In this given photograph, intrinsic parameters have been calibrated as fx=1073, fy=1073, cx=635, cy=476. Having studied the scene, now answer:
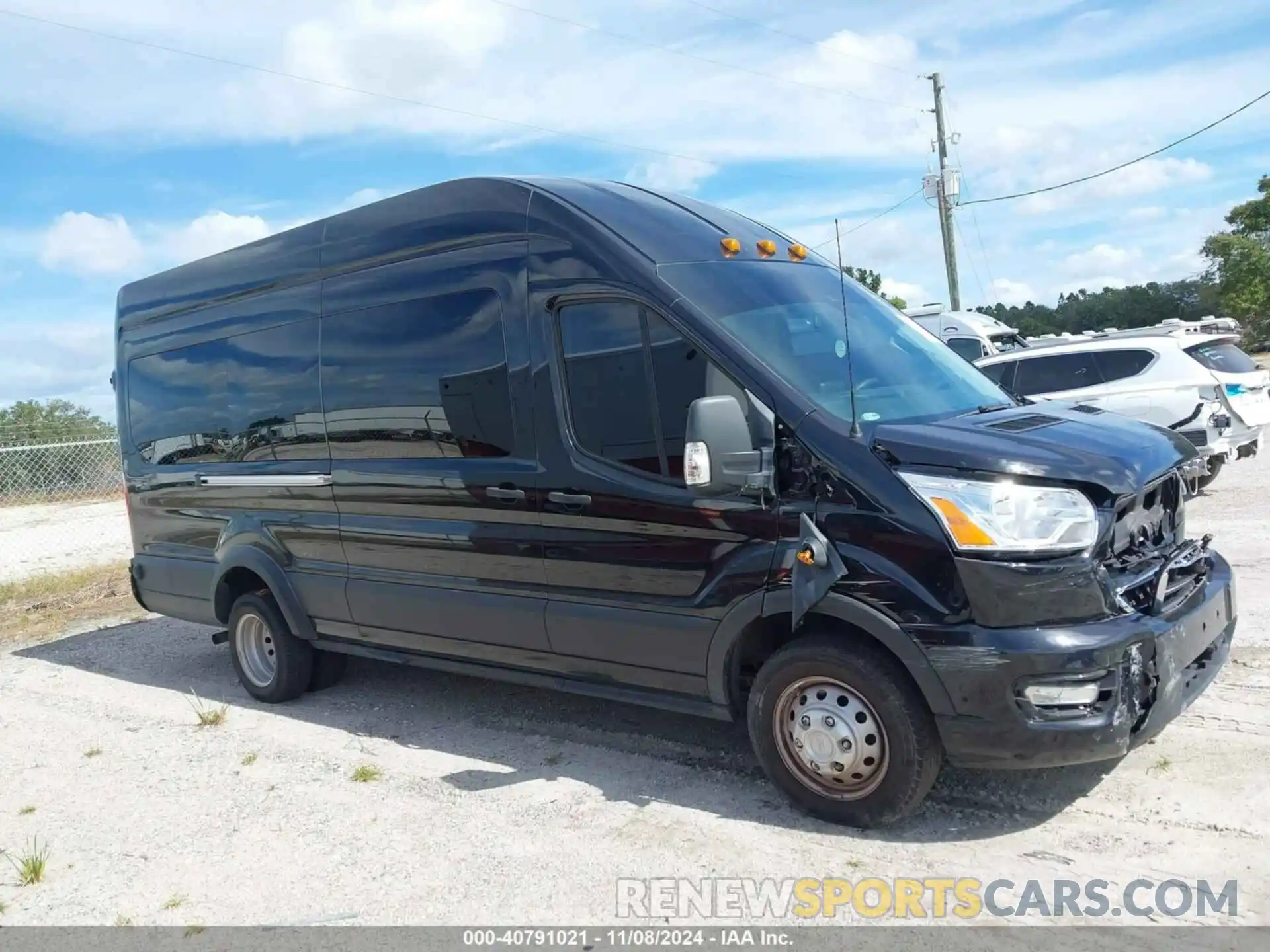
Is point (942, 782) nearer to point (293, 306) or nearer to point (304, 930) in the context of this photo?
point (304, 930)

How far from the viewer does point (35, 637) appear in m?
9.80

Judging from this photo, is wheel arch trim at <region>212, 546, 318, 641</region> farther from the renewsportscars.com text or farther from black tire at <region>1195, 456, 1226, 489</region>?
black tire at <region>1195, 456, 1226, 489</region>

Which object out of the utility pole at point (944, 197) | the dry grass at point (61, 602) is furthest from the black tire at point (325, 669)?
the utility pole at point (944, 197)

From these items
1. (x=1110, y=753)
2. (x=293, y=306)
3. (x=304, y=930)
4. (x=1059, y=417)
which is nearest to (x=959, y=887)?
(x=1110, y=753)

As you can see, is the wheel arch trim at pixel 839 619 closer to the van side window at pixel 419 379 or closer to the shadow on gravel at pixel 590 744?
the shadow on gravel at pixel 590 744

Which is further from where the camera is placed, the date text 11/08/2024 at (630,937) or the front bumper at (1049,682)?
the front bumper at (1049,682)

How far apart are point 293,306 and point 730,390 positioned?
3228mm

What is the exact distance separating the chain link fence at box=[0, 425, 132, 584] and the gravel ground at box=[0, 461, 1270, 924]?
360 inches

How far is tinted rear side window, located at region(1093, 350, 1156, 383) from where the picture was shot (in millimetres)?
11797

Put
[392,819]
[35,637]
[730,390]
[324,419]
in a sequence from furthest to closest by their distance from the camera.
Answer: [35,637] → [324,419] → [392,819] → [730,390]

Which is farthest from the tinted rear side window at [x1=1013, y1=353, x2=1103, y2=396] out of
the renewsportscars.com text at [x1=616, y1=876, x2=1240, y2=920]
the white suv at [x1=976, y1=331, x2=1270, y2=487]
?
the renewsportscars.com text at [x1=616, y1=876, x2=1240, y2=920]

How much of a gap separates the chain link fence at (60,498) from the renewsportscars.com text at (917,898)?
12593mm

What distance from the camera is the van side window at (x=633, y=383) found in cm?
445

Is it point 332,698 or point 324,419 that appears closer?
point 324,419
